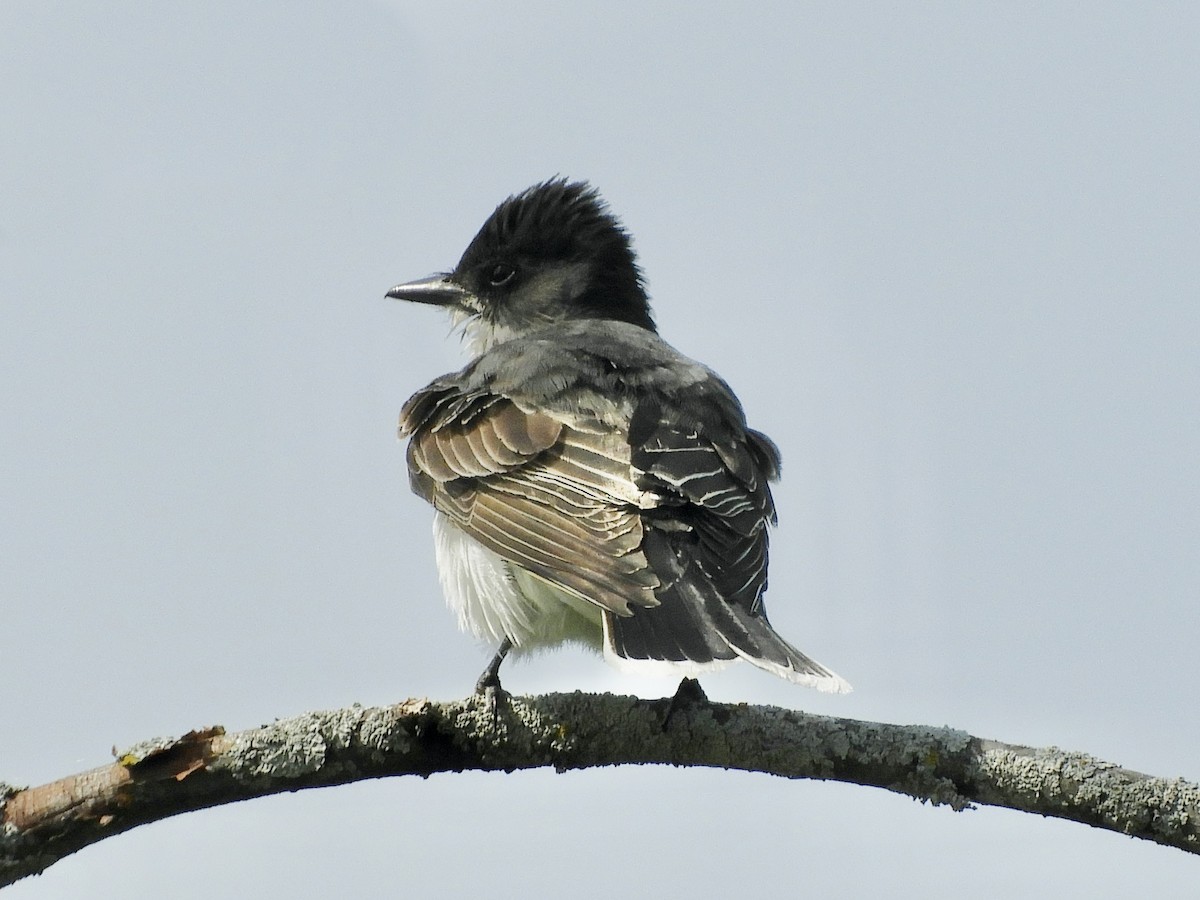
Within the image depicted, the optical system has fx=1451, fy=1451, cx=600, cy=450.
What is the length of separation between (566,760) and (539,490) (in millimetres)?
1313

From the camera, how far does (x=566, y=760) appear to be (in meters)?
4.36

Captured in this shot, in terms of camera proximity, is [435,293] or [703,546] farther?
[435,293]

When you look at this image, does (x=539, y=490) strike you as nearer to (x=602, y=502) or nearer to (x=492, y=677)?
(x=602, y=502)

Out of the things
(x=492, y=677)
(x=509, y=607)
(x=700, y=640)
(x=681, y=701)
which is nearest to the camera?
(x=681, y=701)

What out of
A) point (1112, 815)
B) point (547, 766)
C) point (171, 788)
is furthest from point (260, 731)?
point (1112, 815)


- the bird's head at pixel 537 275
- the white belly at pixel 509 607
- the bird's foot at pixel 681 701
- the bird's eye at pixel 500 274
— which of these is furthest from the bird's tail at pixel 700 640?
the bird's eye at pixel 500 274

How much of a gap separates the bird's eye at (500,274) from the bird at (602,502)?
0.94m

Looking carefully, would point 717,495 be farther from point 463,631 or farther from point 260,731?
point 260,731

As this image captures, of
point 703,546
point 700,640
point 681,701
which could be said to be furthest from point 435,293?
point 681,701

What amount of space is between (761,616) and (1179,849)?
5.29 feet

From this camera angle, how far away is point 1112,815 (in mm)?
3752

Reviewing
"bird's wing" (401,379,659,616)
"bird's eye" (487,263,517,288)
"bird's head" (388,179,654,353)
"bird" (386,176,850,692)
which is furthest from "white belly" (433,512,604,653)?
"bird's eye" (487,263,517,288)

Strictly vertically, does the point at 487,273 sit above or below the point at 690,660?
above

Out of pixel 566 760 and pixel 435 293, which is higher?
pixel 435 293
